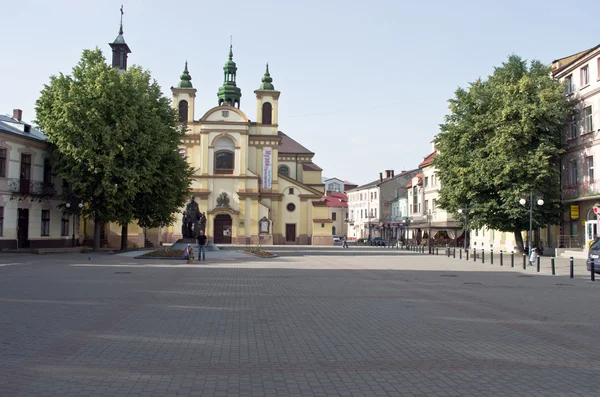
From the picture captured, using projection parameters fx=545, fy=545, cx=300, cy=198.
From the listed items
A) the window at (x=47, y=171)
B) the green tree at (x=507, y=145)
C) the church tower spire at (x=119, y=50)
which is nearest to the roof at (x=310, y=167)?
the church tower spire at (x=119, y=50)

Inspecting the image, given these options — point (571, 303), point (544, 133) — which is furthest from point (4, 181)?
point (544, 133)

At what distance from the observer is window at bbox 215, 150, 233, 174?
230ft

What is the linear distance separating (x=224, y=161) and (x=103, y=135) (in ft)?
113

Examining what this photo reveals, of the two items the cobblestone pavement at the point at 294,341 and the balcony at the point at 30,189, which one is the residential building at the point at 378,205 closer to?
the balcony at the point at 30,189

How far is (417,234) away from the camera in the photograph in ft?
245

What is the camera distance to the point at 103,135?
35906 millimetres

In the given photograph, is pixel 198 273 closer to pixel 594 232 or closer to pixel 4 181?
pixel 4 181

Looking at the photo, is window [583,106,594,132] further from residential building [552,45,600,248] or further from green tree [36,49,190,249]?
green tree [36,49,190,249]

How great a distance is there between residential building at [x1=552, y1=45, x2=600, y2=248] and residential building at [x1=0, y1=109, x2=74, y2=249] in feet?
120

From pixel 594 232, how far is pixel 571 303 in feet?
83.4

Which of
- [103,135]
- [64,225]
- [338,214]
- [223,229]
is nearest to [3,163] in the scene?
[103,135]

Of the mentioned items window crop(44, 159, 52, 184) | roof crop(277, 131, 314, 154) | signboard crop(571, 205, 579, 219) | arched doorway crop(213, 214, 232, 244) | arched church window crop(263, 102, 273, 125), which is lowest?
arched doorway crop(213, 214, 232, 244)

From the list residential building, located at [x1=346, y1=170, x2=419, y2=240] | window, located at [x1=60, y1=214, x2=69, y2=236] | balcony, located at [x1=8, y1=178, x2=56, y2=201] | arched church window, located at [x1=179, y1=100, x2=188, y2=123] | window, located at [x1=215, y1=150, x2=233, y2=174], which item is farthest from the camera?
residential building, located at [x1=346, y1=170, x2=419, y2=240]

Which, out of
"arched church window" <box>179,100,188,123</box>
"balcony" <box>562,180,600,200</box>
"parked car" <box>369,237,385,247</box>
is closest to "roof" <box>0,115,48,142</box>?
"arched church window" <box>179,100,188,123</box>
